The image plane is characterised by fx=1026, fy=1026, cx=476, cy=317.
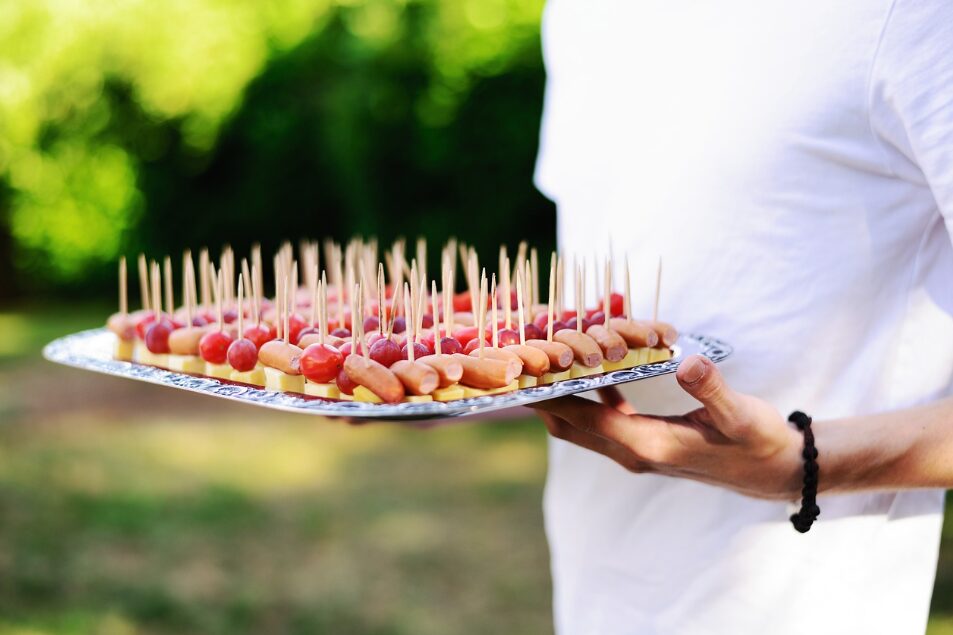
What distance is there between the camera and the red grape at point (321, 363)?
165 cm

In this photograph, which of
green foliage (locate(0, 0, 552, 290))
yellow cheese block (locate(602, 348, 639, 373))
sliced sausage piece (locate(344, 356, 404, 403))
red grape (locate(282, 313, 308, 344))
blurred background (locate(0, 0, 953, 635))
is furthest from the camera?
green foliage (locate(0, 0, 552, 290))

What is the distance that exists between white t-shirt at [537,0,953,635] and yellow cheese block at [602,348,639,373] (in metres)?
0.17

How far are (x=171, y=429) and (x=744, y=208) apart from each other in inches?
240

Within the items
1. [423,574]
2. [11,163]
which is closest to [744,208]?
[423,574]

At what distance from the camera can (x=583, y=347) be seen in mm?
1726

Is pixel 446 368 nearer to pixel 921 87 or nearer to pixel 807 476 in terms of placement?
pixel 807 476

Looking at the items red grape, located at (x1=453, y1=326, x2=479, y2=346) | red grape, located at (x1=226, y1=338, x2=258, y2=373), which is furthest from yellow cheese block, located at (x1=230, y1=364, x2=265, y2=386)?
red grape, located at (x1=453, y1=326, x2=479, y2=346)

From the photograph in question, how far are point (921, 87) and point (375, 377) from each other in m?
0.93

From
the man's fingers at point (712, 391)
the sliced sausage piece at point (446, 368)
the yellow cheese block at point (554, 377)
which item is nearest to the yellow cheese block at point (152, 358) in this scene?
the sliced sausage piece at point (446, 368)

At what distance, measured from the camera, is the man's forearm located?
5.42ft

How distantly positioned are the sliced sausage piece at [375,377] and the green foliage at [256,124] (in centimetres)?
609

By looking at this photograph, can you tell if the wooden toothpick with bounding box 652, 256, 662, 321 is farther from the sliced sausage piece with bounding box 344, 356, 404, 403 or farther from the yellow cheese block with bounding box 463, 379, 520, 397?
the sliced sausage piece with bounding box 344, 356, 404, 403

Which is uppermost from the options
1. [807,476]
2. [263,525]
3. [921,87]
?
[921,87]

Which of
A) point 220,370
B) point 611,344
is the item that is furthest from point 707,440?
point 220,370
